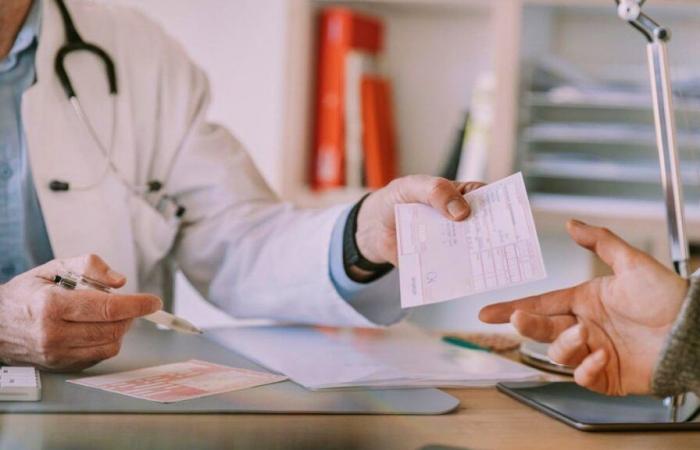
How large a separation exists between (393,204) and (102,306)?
0.34 metres

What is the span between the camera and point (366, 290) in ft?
4.01

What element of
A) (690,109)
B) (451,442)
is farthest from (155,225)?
(690,109)

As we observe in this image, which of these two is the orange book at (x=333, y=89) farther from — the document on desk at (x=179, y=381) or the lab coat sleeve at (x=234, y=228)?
the document on desk at (x=179, y=381)

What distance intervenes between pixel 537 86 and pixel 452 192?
4.48 ft

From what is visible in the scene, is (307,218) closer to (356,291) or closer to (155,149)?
(356,291)

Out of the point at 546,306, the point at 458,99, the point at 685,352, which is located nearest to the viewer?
the point at 685,352

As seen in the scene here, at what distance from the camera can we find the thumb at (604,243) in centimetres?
85

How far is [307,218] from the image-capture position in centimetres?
133

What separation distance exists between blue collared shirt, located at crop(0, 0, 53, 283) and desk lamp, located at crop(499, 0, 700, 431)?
2.11 feet

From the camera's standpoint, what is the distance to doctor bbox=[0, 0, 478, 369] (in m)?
1.24

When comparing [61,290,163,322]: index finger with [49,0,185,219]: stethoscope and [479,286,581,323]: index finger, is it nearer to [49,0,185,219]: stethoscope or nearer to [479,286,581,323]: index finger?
[479,286,581,323]: index finger

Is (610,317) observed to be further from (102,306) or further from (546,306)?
(102,306)

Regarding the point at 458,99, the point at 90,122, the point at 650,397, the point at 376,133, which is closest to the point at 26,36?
the point at 90,122

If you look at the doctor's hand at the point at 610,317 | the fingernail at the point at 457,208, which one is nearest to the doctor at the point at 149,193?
the fingernail at the point at 457,208
